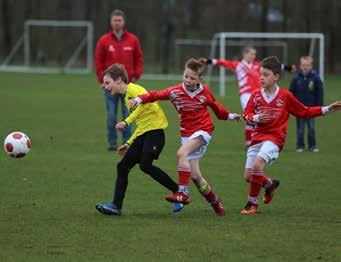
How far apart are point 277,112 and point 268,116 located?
0.37ft

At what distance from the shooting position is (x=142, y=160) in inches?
373

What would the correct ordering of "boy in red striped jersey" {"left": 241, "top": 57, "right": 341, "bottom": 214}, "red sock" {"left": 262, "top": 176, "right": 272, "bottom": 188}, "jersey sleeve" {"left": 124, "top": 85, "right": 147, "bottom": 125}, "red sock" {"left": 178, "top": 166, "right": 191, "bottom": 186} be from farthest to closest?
"red sock" {"left": 262, "top": 176, "right": 272, "bottom": 188} < "boy in red striped jersey" {"left": 241, "top": 57, "right": 341, "bottom": 214} < "red sock" {"left": 178, "top": 166, "right": 191, "bottom": 186} < "jersey sleeve" {"left": 124, "top": 85, "right": 147, "bottom": 125}

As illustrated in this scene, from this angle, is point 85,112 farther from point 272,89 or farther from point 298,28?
point 298,28

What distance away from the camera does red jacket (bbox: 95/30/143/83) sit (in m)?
16.0

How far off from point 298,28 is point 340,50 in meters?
2.75

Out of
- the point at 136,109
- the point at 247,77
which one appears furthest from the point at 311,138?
the point at 136,109

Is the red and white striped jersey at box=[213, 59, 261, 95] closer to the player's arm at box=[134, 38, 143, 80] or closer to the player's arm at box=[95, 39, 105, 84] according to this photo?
the player's arm at box=[134, 38, 143, 80]

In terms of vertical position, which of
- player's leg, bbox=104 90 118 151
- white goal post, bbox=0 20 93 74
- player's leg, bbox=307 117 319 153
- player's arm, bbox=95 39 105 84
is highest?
player's arm, bbox=95 39 105 84

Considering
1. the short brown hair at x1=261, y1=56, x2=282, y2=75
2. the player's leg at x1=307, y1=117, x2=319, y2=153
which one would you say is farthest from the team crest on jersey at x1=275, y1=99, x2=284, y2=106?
the player's leg at x1=307, y1=117, x2=319, y2=153

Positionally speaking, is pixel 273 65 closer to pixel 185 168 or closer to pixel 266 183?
pixel 266 183

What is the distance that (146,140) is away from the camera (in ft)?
31.3

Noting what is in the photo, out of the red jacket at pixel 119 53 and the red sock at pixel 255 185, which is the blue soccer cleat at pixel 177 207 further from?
the red jacket at pixel 119 53

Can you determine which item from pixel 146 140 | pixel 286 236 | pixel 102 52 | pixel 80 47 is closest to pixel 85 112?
pixel 102 52

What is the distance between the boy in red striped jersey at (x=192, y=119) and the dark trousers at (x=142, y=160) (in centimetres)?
21
